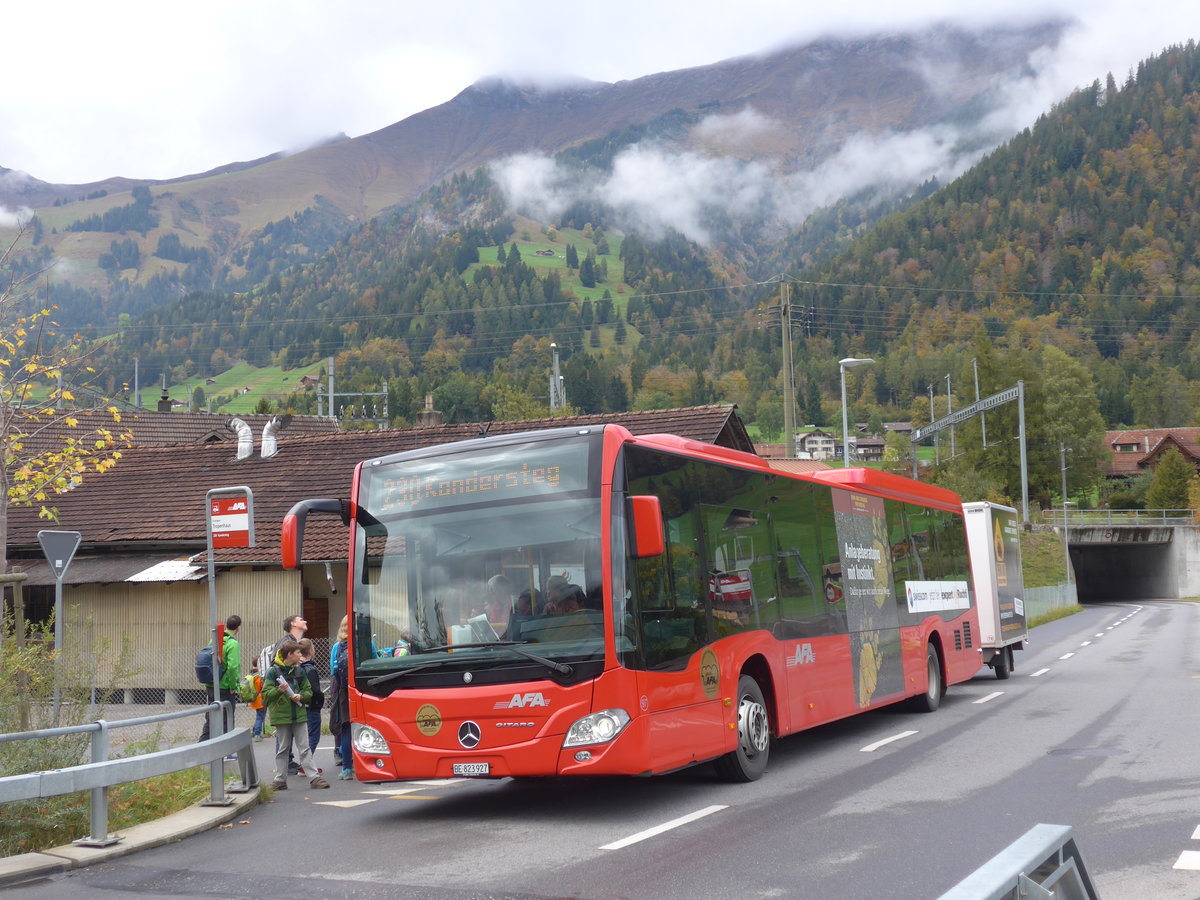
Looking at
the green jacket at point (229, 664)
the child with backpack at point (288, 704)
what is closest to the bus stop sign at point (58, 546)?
the child with backpack at point (288, 704)

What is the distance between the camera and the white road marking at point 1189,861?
7512mm

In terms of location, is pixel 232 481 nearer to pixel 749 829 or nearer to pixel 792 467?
pixel 792 467

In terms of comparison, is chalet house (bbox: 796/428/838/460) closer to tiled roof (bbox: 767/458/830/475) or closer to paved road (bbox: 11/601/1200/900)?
tiled roof (bbox: 767/458/830/475)

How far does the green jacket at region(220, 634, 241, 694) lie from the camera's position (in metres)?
15.8

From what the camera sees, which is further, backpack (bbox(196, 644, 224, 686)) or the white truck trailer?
the white truck trailer

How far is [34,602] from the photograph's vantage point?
97.8 ft

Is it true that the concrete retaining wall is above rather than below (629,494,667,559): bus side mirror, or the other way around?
below

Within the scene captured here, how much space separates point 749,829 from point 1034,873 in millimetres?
5188

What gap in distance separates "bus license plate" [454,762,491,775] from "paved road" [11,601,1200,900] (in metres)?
0.45

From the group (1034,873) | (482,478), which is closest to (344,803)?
(482,478)

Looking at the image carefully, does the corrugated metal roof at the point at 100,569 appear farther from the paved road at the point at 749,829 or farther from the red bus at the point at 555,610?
the red bus at the point at 555,610

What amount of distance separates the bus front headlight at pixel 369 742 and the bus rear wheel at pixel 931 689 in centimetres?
940

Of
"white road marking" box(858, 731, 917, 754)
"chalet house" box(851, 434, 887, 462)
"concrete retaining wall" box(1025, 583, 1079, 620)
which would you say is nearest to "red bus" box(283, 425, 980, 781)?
"white road marking" box(858, 731, 917, 754)

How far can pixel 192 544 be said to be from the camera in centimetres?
2755
